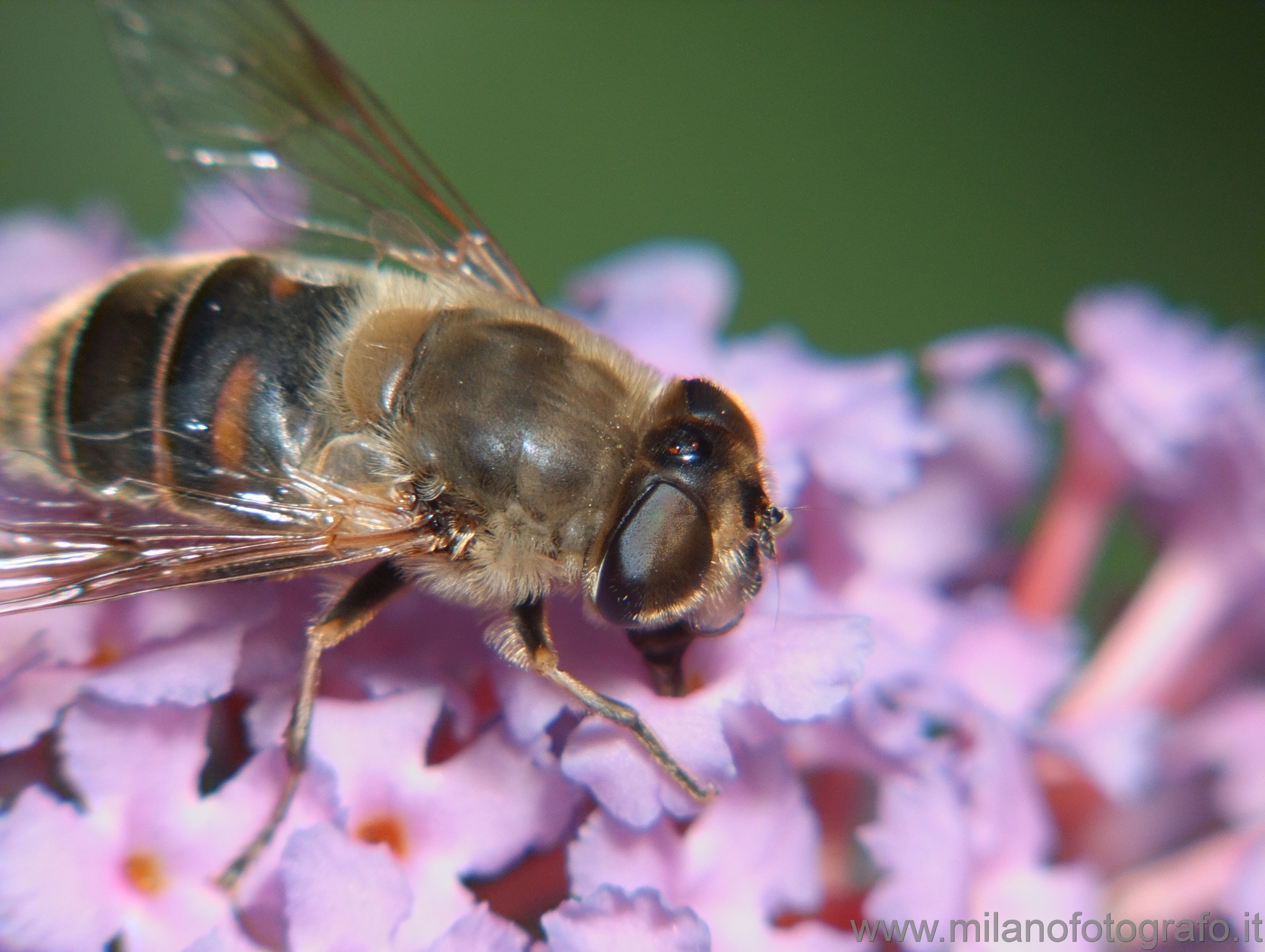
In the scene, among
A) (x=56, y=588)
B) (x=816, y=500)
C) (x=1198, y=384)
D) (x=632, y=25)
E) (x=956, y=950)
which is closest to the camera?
(x=56, y=588)

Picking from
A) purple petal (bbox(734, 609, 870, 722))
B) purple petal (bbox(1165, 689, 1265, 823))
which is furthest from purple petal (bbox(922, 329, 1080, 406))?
purple petal (bbox(734, 609, 870, 722))

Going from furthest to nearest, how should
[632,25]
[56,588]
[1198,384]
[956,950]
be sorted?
[632,25] → [1198,384] → [956,950] → [56,588]

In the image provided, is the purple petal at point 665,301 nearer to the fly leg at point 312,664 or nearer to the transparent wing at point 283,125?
the transparent wing at point 283,125

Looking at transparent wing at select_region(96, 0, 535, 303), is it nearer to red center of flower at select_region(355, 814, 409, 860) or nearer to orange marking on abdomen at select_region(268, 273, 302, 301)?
orange marking on abdomen at select_region(268, 273, 302, 301)

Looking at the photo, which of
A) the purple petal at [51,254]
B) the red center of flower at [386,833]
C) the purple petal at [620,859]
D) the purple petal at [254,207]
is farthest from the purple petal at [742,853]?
the purple petal at [51,254]

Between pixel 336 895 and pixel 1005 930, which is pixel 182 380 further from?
pixel 1005 930

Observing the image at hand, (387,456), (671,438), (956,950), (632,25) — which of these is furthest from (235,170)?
(632,25)

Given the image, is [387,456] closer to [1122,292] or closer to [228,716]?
[228,716]

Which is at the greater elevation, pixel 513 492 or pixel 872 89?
pixel 513 492
